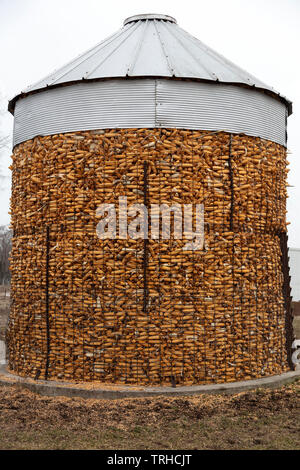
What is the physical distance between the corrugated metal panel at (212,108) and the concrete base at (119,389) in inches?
165

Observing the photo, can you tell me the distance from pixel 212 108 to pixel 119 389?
480 centimetres

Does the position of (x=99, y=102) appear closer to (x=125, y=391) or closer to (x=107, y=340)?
(x=107, y=340)

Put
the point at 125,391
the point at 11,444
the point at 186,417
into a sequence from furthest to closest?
1. the point at 125,391
2. the point at 186,417
3. the point at 11,444

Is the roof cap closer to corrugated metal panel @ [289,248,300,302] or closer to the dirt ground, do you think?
the dirt ground

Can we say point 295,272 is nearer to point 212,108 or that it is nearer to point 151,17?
point 151,17

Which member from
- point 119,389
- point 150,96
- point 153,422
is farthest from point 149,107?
point 153,422

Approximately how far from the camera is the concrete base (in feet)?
26.8

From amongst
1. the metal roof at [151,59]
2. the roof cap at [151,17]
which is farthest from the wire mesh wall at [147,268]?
the roof cap at [151,17]

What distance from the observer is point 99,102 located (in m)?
8.97

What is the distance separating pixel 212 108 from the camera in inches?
356

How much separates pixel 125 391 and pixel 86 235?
2.54 meters

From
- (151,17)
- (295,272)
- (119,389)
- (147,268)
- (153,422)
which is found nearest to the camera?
(153,422)
